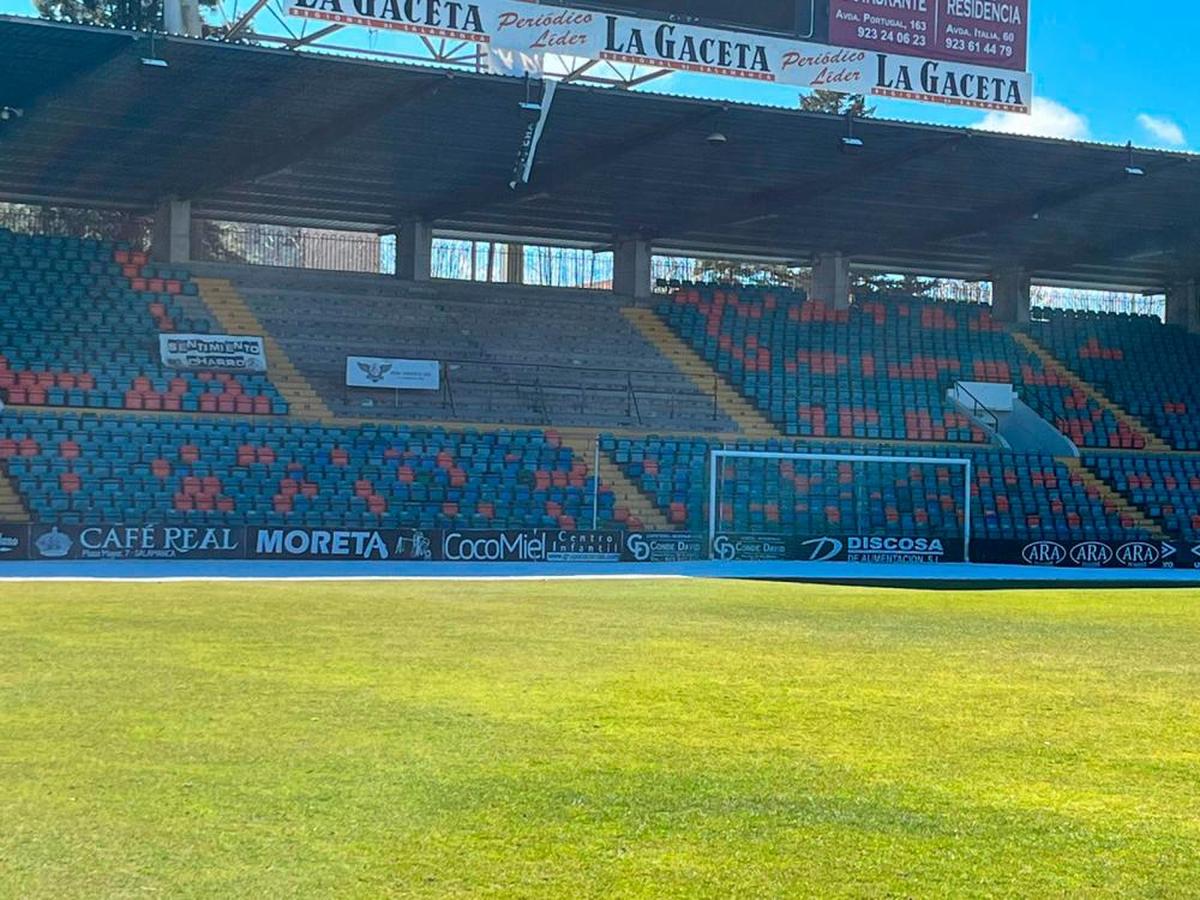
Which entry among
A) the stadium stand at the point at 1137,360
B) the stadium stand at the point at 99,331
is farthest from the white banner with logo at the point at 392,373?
the stadium stand at the point at 1137,360

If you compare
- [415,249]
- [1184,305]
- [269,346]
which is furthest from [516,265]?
[1184,305]

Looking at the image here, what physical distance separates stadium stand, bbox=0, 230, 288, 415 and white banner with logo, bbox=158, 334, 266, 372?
23cm

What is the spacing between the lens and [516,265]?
4422 centimetres

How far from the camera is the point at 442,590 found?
20750 mm

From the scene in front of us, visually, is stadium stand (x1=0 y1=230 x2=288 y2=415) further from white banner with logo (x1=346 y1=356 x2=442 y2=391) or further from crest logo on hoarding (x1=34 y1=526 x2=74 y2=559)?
crest logo on hoarding (x1=34 y1=526 x2=74 y2=559)

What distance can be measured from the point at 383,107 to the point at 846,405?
15.8 metres

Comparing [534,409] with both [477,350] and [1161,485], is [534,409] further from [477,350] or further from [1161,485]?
[1161,485]

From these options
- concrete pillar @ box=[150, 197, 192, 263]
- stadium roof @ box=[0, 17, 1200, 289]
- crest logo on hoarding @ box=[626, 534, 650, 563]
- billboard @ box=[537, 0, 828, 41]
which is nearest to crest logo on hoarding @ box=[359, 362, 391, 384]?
stadium roof @ box=[0, 17, 1200, 289]

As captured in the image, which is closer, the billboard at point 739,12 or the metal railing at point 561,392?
the billboard at point 739,12

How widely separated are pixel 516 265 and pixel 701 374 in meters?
7.86

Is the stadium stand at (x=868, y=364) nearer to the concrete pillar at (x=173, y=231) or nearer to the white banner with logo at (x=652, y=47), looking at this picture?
the white banner with logo at (x=652, y=47)

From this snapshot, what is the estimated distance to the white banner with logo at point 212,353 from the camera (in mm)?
33969

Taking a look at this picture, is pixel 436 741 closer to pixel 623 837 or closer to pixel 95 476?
pixel 623 837

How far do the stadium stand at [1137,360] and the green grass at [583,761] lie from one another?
96.6 ft
